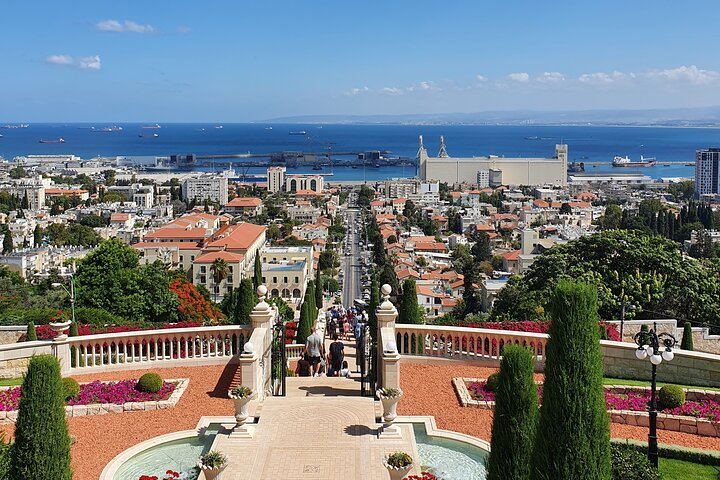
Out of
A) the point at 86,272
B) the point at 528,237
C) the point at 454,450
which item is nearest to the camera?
the point at 454,450

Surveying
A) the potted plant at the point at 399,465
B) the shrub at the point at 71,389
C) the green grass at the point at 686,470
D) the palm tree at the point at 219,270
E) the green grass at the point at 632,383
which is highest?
the potted plant at the point at 399,465

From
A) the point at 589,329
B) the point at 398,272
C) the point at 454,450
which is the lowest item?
the point at 398,272

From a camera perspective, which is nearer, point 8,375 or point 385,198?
point 8,375

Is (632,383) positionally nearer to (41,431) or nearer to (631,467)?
(631,467)

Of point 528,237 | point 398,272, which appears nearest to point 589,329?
point 398,272

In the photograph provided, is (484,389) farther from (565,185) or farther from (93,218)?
(565,185)

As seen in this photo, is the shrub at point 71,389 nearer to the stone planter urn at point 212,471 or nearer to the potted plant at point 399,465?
the stone planter urn at point 212,471

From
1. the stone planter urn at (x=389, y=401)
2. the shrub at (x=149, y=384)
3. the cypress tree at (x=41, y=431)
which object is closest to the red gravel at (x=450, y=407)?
the stone planter urn at (x=389, y=401)
